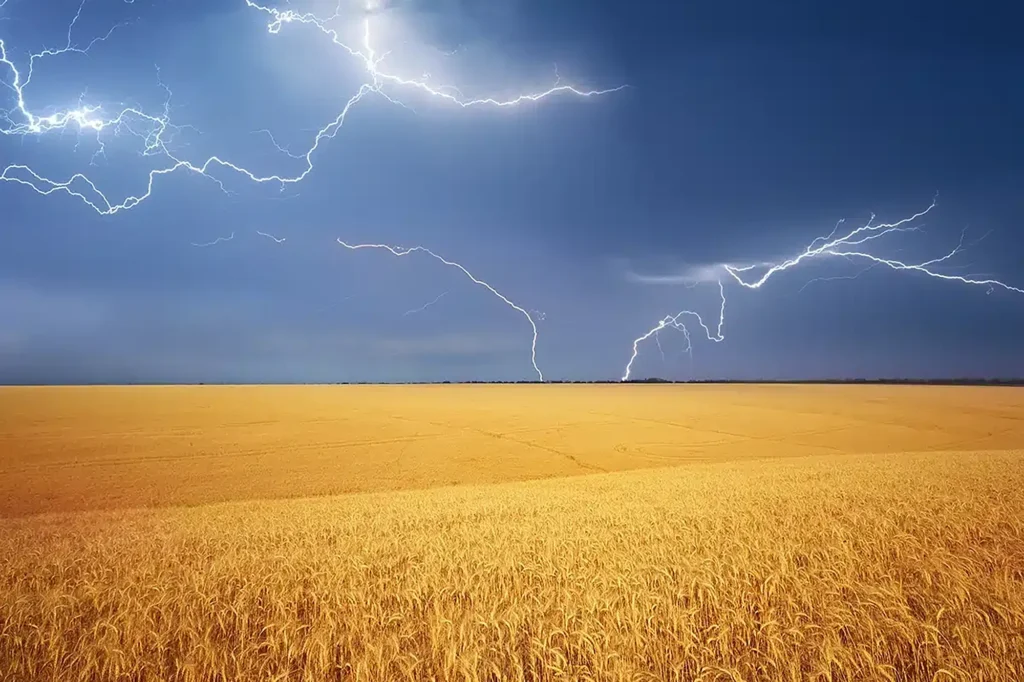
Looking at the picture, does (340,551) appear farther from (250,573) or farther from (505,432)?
(505,432)

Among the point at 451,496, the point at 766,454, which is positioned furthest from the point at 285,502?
the point at 766,454

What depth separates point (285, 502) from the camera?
1343 cm

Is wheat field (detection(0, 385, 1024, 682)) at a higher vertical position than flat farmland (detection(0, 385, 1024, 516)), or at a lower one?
higher

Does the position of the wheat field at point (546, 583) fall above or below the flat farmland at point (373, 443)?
above

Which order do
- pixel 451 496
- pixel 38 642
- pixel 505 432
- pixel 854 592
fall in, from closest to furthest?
pixel 38 642, pixel 854 592, pixel 451 496, pixel 505 432

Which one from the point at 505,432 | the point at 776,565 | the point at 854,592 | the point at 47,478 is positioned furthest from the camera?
the point at 505,432

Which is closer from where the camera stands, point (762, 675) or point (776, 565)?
point (762, 675)

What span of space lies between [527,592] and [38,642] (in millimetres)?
3808

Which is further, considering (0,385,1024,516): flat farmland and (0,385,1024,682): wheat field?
(0,385,1024,516): flat farmland

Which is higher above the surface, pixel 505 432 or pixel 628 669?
pixel 628 669

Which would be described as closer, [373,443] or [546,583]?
[546,583]

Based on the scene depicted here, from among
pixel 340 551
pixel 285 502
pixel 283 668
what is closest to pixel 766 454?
pixel 285 502

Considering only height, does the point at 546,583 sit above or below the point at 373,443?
above

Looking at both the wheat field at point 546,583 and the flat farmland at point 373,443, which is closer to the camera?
the wheat field at point 546,583
